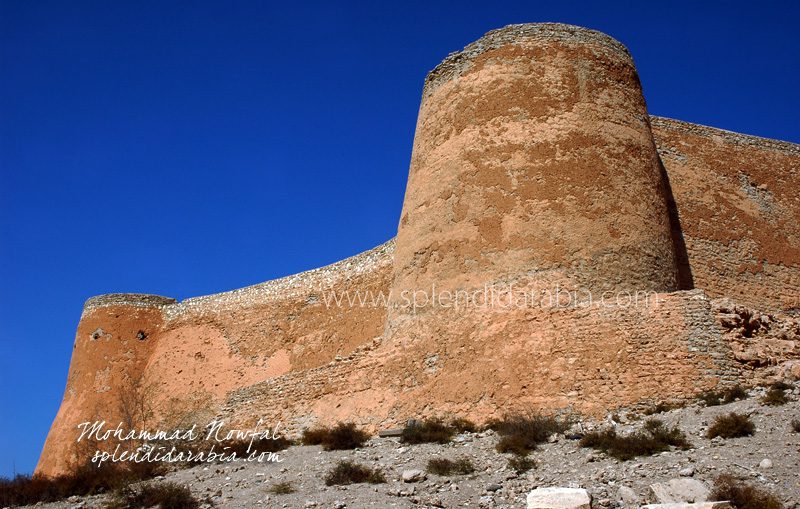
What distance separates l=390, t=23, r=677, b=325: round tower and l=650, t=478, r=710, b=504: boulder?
4.63 meters

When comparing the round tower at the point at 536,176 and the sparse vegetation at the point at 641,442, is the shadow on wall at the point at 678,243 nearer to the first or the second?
the round tower at the point at 536,176

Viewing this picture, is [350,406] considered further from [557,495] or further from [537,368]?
[557,495]

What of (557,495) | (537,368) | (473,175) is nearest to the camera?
(557,495)

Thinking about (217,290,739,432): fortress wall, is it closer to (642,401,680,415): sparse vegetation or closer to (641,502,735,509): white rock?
(642,401,680,415): sparse vegetation

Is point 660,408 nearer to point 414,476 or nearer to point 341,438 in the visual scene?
point 414,476

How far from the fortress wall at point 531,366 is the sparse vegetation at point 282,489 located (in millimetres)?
3017

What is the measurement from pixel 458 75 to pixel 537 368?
6107mm

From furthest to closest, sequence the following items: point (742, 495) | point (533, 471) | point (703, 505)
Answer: point (533, 471)
point (742, 495)
point (703, 505)

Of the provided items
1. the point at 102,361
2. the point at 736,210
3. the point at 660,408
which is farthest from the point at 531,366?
the point at 102,361

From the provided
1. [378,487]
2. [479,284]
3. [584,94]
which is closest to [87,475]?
[378,487]

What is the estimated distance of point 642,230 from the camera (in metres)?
11.7

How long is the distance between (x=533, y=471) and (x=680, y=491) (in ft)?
5.73

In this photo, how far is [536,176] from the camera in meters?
12.0

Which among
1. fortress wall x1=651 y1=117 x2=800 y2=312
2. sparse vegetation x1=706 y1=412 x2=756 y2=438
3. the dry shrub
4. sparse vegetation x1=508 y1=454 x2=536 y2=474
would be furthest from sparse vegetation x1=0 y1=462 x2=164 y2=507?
fortress wall x1=651 y1=117 x2=800 y2=312
